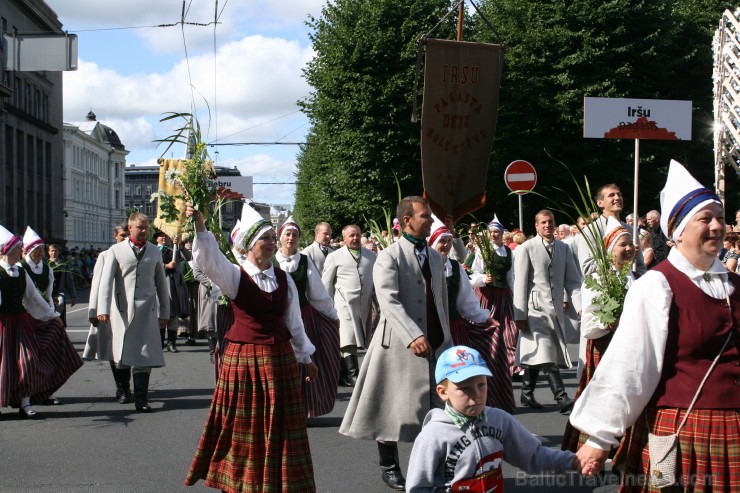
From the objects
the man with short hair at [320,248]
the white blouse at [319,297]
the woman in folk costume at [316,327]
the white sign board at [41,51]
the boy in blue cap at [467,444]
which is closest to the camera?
the boy in blue cap at [467,444]

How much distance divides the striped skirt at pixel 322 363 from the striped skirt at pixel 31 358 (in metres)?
2.67

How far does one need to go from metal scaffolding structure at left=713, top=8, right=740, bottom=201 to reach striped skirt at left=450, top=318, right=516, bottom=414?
954 centimetres

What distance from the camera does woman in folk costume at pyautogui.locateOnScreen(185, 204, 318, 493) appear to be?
553 cm

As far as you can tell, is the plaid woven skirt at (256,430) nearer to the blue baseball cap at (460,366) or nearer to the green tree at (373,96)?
the blue baseball cap at (460,366)

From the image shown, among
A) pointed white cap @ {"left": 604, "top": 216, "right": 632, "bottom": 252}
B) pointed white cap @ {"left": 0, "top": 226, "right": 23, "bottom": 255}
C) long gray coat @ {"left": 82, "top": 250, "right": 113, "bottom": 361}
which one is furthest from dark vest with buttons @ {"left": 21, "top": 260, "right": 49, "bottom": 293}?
pointed white cap @ {"left": 604, "top": 216, "right": 632, "bottom": 252}

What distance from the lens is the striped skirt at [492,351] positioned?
733cm

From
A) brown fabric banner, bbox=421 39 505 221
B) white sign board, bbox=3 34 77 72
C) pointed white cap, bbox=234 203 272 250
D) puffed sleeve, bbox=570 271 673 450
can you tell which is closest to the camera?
puffed sleeve, bbox=570 271 673 450

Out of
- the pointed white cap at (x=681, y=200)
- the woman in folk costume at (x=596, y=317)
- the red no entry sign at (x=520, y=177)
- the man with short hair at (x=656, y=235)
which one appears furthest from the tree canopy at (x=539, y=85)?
the pointed white cap at (x=681, y=200)

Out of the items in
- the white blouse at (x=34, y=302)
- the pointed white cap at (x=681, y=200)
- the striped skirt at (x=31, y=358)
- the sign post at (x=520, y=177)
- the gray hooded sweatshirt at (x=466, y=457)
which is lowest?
the striped skirt at (x=31, y=358)

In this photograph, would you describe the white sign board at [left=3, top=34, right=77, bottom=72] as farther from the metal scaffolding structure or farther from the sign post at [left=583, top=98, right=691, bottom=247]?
the metal scaffolding structure

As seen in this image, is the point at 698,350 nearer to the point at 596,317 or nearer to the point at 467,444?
the point at 467,444

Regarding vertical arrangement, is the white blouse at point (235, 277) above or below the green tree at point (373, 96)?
below

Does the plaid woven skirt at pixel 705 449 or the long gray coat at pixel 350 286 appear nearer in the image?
the plaid woven skirt at pixel 705 449

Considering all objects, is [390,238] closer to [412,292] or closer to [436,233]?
[436,233]
